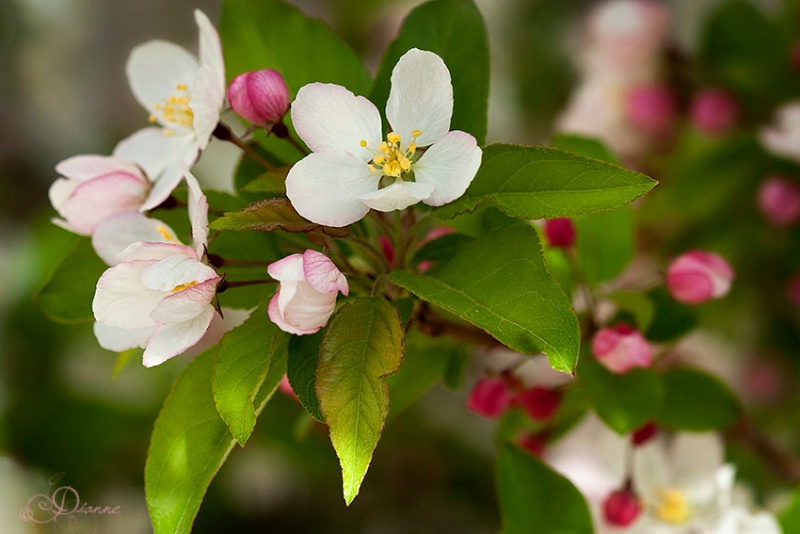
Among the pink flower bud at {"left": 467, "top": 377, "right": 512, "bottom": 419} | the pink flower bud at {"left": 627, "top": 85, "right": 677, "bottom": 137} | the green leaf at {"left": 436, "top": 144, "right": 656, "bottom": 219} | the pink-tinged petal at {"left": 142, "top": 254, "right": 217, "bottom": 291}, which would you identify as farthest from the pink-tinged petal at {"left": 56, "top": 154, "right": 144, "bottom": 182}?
the pink flower bud at {"left": 627, "top": 85, "right": 677, "bottom": 137}

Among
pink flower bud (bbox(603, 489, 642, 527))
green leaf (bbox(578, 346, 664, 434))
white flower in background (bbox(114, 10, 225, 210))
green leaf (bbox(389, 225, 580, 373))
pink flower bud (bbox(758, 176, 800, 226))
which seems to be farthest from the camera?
pink flower bud (bbox(758, 176, 800, 226))

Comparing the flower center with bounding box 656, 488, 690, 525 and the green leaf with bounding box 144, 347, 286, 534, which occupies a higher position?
the green leaf with bounding box 144, 347, 286, 534

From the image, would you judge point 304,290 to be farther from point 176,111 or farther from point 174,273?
point 176,111

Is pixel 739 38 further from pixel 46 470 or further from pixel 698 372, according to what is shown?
pixel 46 470

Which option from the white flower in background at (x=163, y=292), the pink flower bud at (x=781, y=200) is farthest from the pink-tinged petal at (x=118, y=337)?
the pink flower bud at (x=781, y=200)

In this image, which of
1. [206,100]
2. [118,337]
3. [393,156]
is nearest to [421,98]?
[393,156]

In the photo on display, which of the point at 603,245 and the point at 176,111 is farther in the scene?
the point at 603,245

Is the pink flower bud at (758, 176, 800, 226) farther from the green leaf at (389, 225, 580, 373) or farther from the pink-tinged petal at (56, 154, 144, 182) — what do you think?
the pink-tinged petal at (56, 154, 144, 182)

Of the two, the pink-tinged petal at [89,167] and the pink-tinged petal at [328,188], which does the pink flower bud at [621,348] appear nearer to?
the pink-tinged petal at [328,188]
